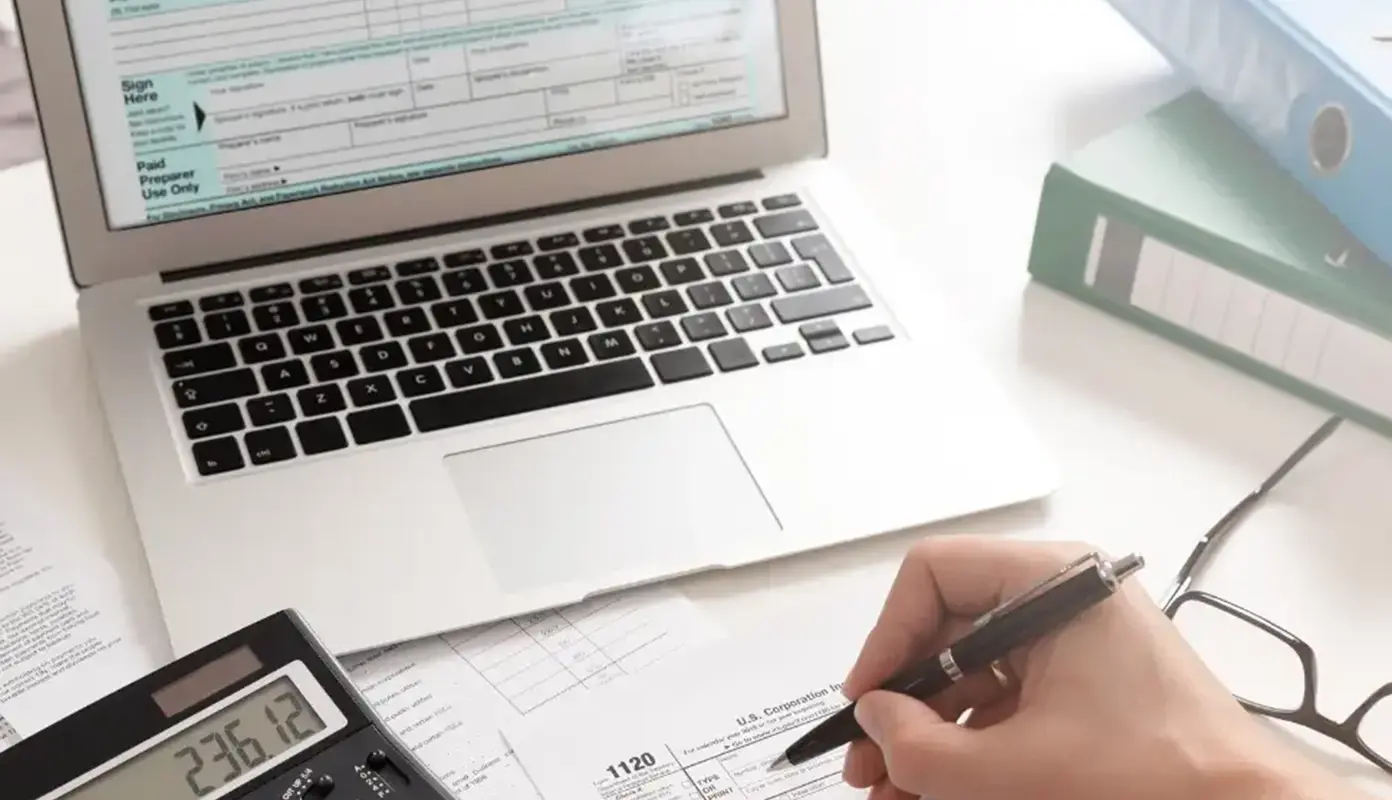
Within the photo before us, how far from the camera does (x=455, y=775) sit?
51 cm

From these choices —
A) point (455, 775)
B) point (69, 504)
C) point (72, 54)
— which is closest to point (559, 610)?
point (455, 775)

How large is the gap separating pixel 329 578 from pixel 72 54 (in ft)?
0.91

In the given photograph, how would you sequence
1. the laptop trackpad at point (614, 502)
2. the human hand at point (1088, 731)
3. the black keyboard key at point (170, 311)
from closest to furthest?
the human hand at point (1088, 731) < the laptop trackpad at point (614, 502) < the black keyboard key at point (170, 311)

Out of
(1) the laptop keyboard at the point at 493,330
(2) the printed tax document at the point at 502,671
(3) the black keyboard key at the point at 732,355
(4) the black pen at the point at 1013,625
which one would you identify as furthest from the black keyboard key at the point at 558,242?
(4) the black pen at the point at 1013,625

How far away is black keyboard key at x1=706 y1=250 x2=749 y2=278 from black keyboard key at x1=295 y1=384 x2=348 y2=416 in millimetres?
196

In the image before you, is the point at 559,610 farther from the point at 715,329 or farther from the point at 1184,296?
the point at 1184,296

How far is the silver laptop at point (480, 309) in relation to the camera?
0.59 metres

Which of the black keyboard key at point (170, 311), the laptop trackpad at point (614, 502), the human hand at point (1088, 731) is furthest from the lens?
the black keyboard key at point (170, 311)

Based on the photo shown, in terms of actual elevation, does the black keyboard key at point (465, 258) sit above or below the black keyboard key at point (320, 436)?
above

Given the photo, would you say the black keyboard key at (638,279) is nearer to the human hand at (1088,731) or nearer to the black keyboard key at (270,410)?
the black keyboard key at (270,410)

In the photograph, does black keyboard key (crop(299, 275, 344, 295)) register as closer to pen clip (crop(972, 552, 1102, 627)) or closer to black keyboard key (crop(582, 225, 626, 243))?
black keyboard key (crop(582, 225, 626, 243))

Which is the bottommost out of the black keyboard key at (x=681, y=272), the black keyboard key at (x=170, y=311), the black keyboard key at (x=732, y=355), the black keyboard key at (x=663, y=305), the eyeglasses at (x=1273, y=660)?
the eyeglasses at (x=1273, y=660)

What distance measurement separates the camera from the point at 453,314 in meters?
0.69

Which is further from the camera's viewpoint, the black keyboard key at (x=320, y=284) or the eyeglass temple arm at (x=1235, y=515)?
the black keyboard key at (x=320, y=284)
